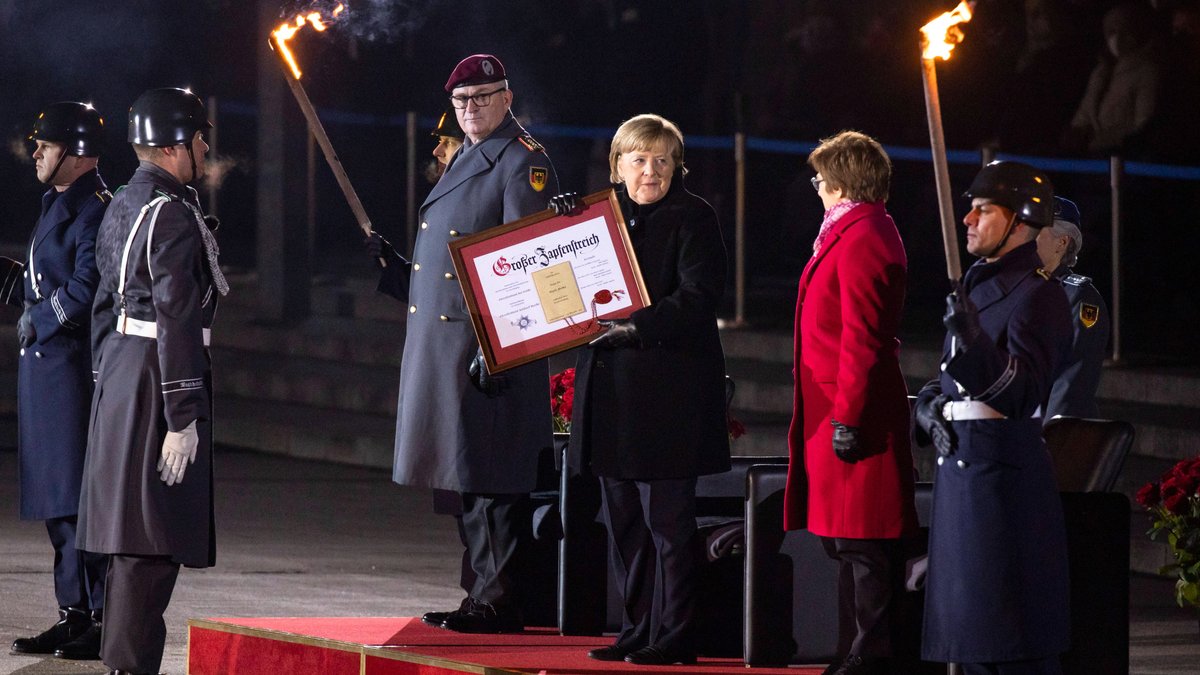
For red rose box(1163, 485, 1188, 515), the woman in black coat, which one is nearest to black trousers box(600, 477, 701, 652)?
the woman in black coat

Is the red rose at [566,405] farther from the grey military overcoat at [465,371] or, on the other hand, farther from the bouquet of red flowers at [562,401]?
the grey military overcoat at [465,371]

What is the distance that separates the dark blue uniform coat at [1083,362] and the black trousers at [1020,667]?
1.91 m

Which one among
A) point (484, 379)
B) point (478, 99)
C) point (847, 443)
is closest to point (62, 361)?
point (484, 379)

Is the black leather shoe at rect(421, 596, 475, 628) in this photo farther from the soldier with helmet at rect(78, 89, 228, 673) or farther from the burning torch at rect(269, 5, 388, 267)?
the burning torch at rect(269, 5, 388, 267)

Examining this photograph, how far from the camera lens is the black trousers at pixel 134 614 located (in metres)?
7.72

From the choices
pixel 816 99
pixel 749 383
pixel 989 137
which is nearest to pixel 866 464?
pixel 749 383

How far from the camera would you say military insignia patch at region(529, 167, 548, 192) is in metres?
7.87

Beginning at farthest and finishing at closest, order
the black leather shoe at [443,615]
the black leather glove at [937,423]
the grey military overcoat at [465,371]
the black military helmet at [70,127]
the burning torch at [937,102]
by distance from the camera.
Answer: the black military helmet at [70,127]
the black leather shoe at [443,615]
the grey military overcoat at [465,371]
the black leather glove at [937,423]
the burning torch at [937,102]

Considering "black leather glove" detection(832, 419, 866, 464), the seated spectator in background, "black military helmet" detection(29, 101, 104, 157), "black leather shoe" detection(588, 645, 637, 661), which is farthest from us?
the seated spectator in background

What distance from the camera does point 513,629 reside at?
313 inches

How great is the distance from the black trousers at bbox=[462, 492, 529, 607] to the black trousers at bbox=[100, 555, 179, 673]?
1.01 m

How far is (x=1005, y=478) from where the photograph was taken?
661 centimetres

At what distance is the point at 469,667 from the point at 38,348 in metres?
2.73

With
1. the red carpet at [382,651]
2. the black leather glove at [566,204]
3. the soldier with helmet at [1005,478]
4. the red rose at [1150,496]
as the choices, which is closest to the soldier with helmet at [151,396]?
the red carpet at [382,651]
